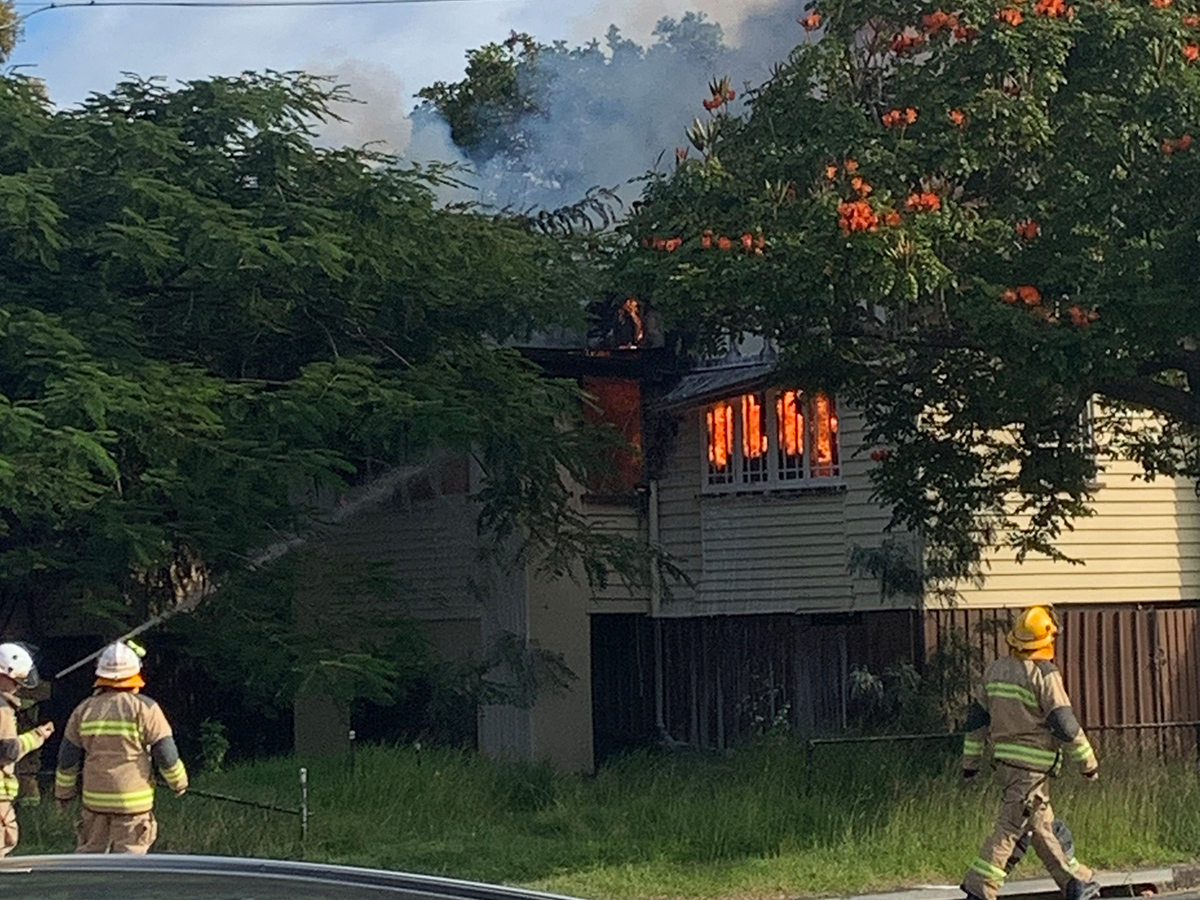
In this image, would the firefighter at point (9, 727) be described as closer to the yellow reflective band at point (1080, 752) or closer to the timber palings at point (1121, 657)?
the yellow reflective band at point (1080, 752)

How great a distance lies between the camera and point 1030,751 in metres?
10.5

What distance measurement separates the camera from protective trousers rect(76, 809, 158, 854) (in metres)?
10.2

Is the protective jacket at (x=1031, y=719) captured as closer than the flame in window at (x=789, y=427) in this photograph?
Yes

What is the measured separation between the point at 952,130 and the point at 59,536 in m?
7.52

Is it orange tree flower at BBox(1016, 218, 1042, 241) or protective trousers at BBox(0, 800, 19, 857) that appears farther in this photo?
orange tree flower at BBox(1016, 218, 1042, 241)

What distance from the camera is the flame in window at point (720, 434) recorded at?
65.0 feet

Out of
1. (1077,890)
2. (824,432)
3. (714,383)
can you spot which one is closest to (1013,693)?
(1077,890)

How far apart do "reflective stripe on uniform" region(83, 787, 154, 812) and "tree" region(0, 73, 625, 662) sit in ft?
9.60

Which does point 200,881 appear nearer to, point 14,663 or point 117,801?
point 117,801

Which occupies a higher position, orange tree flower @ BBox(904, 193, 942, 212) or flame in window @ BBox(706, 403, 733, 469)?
orange tree flower @ BBox(904, 193, 942, 212)

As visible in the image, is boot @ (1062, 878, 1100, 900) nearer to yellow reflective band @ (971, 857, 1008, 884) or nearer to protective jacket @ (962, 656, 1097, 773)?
yellow reflective band @ (971, 857, 1008, 884)

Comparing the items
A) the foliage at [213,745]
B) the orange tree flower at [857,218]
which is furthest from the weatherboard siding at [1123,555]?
the foliage at [213,745]

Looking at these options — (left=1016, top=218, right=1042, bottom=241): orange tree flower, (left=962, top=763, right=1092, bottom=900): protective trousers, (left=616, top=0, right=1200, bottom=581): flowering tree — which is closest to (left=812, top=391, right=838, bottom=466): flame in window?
(left=616, top=0, right=1200, bottom=581): flowering tree

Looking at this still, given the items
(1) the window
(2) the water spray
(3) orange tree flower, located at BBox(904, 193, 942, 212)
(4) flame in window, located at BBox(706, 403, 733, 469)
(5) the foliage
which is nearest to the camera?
(3) orange tree flower, located at BBox(904, 193, 942, 212)
